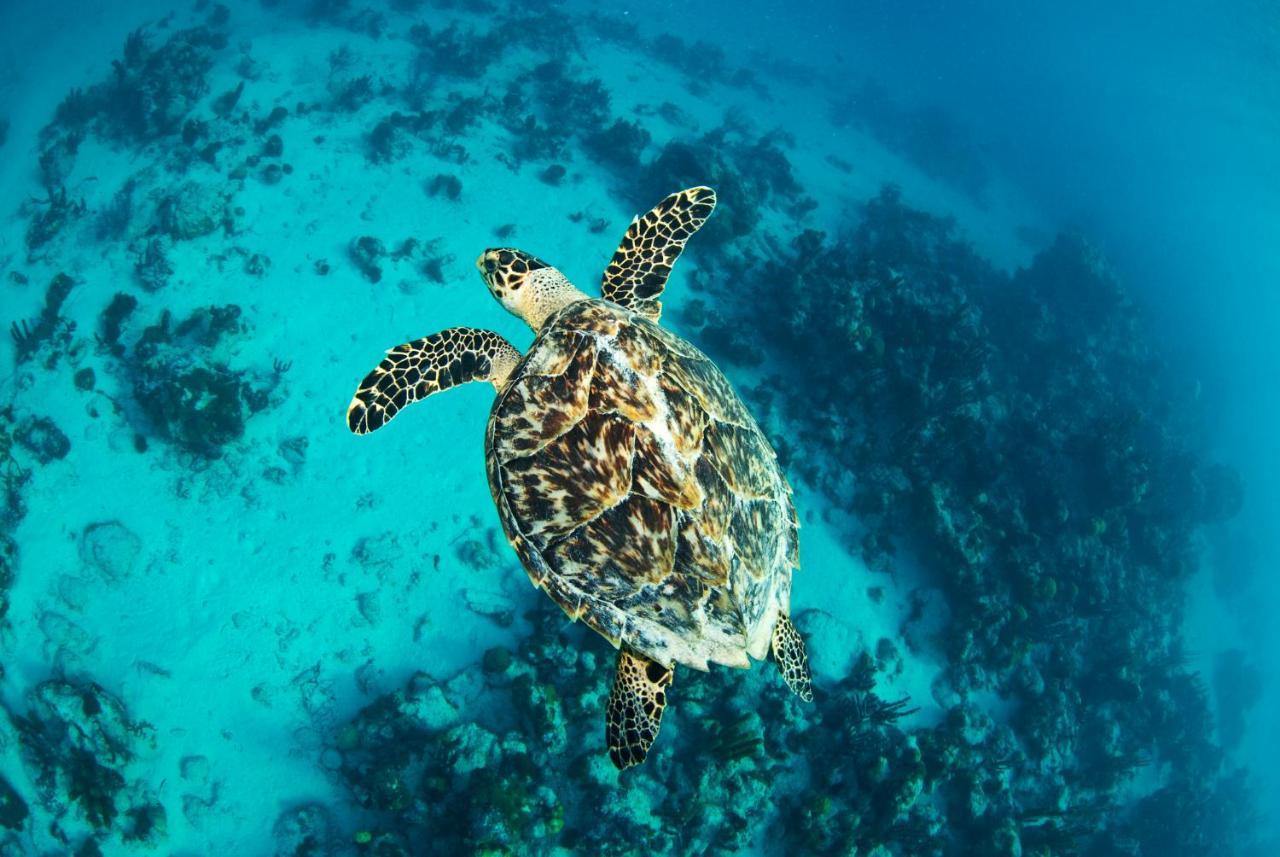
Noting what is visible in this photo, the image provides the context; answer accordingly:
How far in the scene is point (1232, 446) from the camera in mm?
25750

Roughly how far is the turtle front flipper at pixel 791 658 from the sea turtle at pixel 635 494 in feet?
0.10

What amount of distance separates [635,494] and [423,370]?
7.76 ft

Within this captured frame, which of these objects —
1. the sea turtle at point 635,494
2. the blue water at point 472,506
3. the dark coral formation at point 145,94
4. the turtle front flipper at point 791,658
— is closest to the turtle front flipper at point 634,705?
the sea turtle at point 635,494

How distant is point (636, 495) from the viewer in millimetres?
3592

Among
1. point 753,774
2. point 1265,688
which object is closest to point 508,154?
point 753,774

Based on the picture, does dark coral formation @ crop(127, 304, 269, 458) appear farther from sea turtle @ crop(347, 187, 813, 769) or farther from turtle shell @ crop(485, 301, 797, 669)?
turtle shell @ crop(485, 301, 797, 669)

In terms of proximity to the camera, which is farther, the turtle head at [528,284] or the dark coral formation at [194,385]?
the dark coral formation at [194,385]

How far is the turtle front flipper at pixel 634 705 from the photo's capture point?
428cm

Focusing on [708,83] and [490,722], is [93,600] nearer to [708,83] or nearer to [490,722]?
[490,722]

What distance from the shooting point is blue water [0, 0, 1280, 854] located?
6.64 m

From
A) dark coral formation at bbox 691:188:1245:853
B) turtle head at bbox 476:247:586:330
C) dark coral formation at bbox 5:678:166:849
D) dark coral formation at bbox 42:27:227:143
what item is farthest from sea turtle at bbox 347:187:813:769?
dark coral formation at bbox 42:27:227:143

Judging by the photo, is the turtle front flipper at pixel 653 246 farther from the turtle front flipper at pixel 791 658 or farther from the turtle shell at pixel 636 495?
the turtle front flipper at pixel 791 658

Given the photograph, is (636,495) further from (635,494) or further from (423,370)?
(423,370)

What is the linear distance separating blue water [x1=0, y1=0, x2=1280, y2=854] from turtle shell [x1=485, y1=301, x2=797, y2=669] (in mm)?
3322
